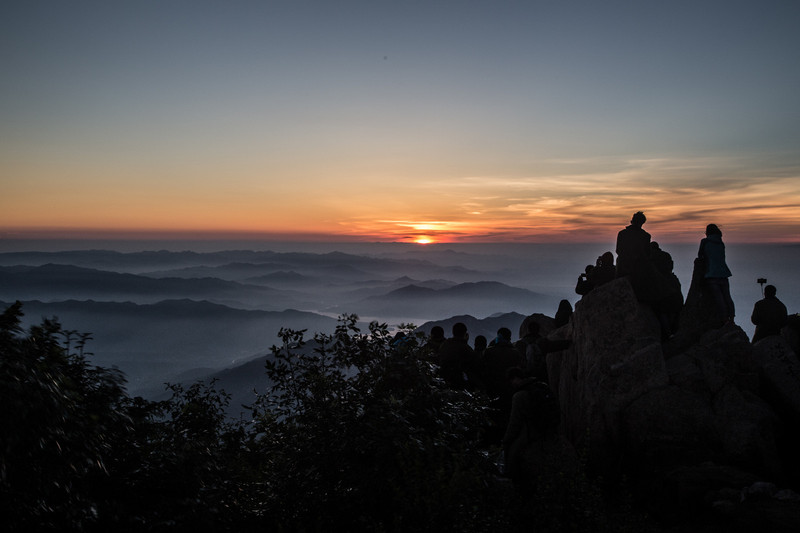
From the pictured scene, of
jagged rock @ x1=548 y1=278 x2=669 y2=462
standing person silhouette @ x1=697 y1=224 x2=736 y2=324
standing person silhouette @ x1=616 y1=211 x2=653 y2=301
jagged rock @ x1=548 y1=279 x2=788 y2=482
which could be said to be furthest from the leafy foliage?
standing person silhouette @ x1=697 y1=224 x2=736 y2=324

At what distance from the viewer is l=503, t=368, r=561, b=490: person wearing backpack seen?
10212 millimetres

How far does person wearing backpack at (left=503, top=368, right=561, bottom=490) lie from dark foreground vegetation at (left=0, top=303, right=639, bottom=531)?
1357mm

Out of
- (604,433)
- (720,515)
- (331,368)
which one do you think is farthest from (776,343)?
(331,368)

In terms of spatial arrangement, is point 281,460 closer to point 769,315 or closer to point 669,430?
point 669,430

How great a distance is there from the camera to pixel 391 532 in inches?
267

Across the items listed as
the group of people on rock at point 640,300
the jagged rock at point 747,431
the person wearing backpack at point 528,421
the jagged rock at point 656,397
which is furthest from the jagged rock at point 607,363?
the person wearing backpack at point 528,421

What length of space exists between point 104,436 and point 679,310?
49.6ft

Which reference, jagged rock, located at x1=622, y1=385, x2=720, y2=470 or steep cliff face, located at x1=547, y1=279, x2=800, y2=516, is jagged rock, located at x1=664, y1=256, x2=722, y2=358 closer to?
steep cliff face, located at x1=547, y1=279, x2=800, y2=516

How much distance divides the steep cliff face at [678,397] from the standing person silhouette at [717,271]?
0.42 m

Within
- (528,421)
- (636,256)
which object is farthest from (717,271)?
(528,421)

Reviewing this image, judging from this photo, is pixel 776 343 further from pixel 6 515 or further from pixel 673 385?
pixel 6 515

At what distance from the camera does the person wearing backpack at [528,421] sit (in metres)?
10.2

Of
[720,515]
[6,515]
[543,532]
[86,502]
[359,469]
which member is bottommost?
[720,515]

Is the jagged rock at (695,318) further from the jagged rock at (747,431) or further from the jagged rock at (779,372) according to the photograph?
the jagged rock at (747,431)
